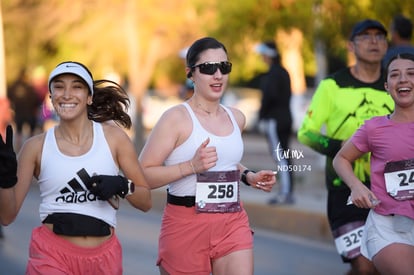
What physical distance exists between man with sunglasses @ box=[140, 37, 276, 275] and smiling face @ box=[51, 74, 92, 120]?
0.57 m

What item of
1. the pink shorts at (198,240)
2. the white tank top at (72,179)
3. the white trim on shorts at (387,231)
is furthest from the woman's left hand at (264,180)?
the white tank top at (72,179)

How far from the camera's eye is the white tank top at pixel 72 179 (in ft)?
17.9

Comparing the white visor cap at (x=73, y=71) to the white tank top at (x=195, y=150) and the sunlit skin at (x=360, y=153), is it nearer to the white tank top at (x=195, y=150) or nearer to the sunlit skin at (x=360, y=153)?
the white tank top at (x=195, y=150)

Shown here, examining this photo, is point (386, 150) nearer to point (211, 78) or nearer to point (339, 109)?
point (211, 78)

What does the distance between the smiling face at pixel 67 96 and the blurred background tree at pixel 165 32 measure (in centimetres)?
773

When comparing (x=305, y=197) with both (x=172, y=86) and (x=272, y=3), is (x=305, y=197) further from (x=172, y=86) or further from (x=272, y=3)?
(x=172, y=86)

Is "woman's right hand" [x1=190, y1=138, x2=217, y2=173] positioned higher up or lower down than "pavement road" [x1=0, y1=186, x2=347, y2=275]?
higher up

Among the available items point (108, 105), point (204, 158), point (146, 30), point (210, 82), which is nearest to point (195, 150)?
point (204, 158)

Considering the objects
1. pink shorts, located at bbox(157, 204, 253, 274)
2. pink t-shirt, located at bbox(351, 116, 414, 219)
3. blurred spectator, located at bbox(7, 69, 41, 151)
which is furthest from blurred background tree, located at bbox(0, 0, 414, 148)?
pink shorts, located at bbox(157, 204, 253, 274)

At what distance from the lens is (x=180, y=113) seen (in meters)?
6.08

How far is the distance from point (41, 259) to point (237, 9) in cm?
1101

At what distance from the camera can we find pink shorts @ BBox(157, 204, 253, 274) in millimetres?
5938

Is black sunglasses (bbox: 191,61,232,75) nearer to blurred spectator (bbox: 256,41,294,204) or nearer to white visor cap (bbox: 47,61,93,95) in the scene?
white visor cap (bbox: 47,61,93,95)

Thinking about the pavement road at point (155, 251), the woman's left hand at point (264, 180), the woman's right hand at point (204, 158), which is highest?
the woman's right hand at point (204, 158)
